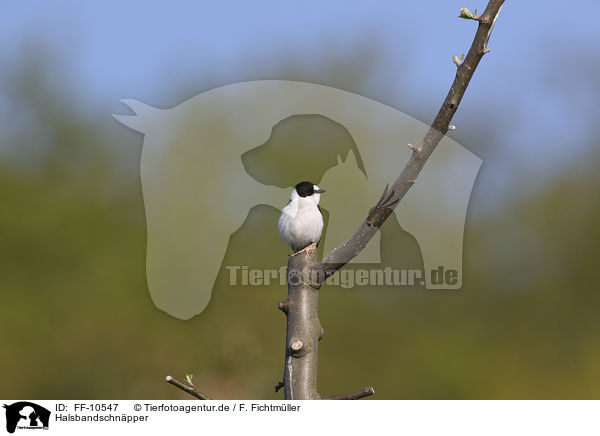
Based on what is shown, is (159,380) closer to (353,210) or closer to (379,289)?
(379,289)

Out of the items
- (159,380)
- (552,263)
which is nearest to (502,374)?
(552,263)

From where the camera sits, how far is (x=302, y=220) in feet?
10.7

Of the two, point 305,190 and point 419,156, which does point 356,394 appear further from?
point 305,190

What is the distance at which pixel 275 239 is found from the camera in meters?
7.52

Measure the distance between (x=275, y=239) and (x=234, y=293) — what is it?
5.48ft

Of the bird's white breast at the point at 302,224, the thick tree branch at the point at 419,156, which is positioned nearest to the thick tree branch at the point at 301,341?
the thick tree branch at the point at 419,156

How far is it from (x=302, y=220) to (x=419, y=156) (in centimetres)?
123

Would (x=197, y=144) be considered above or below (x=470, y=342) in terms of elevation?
above

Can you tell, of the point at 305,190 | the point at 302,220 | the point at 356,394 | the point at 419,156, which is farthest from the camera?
the point at 305,190

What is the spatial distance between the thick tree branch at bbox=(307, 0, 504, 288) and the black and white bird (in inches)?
40.6

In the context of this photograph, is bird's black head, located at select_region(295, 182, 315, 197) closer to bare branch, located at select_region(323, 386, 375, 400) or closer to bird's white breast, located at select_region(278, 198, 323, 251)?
bird's white breast, located at select_region(278, 198, 323, 251)

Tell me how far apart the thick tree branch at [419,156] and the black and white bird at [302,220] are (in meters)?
1.03
